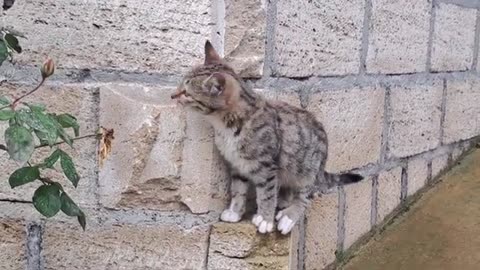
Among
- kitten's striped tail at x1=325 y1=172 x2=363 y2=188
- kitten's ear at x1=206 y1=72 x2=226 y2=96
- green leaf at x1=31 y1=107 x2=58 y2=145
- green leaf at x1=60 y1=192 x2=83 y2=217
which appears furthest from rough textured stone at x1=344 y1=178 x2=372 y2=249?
green leaf at x1=31 y1=107 x2=58 y2=145

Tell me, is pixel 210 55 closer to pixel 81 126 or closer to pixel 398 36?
pixel 81 126

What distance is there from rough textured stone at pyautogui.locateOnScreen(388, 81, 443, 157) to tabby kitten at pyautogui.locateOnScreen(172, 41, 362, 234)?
806 mm

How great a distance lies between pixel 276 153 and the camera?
2059mm

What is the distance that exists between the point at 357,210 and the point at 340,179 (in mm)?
358

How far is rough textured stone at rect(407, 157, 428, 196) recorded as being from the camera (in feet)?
10.4

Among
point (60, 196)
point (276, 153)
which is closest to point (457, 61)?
point (276, 153)

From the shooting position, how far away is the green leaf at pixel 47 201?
1.63 m

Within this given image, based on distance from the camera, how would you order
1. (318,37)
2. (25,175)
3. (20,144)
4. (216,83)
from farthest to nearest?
(318,37) → (216,83) → (25,175) → (20,144)

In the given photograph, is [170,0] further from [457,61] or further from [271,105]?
[457,61]

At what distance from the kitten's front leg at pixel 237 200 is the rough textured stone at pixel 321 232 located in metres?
0.44

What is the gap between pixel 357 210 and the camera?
280cm

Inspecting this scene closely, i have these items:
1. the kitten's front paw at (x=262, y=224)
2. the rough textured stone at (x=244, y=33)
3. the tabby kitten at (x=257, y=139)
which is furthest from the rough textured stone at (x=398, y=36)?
the kitten's front paw at (x=262, y=224)

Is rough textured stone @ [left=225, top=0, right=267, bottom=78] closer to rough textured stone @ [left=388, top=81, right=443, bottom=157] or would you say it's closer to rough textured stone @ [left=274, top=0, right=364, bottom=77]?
rough textured stone @ [left=274, top=0, right=364, bottom=77]

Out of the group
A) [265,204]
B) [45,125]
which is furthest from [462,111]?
[45,125]
